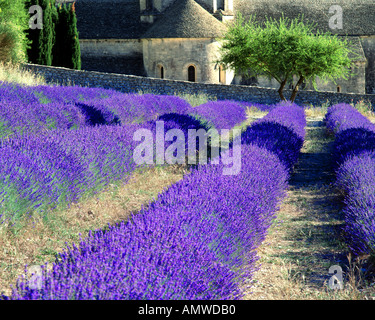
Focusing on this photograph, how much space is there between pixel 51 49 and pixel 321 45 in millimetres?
13768

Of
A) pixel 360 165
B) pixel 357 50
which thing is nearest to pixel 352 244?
pixel 360 165

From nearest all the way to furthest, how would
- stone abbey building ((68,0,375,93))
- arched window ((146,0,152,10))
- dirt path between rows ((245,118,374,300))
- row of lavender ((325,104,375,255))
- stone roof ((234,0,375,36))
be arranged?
dirt path between rows ((245,118,374,300)), row of lavender ((325,104,375,255)), stone abbey building ((68,0,375,93)), stone roof ((234,0,375,36)), arched window ((146,0,152,10))

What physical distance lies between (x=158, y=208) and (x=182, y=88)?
54.8 ft

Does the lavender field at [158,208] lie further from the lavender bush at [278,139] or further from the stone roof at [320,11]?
the stone roof at [320,11]

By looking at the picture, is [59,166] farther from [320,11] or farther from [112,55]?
[320,11]

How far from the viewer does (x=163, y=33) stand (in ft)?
79.0

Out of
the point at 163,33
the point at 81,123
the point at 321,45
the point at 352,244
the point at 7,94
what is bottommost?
the point at 352,244

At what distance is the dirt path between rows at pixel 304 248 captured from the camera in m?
2.88

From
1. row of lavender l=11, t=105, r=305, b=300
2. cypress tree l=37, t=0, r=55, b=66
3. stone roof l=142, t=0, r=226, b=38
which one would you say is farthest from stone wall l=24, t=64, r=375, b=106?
row of lavender l=11, t=105, r=305, b=300

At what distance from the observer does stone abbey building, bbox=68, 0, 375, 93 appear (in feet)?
78.0

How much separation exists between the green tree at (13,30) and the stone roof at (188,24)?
696cm

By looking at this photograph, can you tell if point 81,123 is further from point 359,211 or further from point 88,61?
point 88,61

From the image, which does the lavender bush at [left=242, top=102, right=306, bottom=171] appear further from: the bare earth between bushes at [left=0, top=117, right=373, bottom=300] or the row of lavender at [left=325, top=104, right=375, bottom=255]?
the row of lavender at [left=325, top=104, right=375, bottom=255]

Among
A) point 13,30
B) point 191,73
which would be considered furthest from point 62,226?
point 191,73
